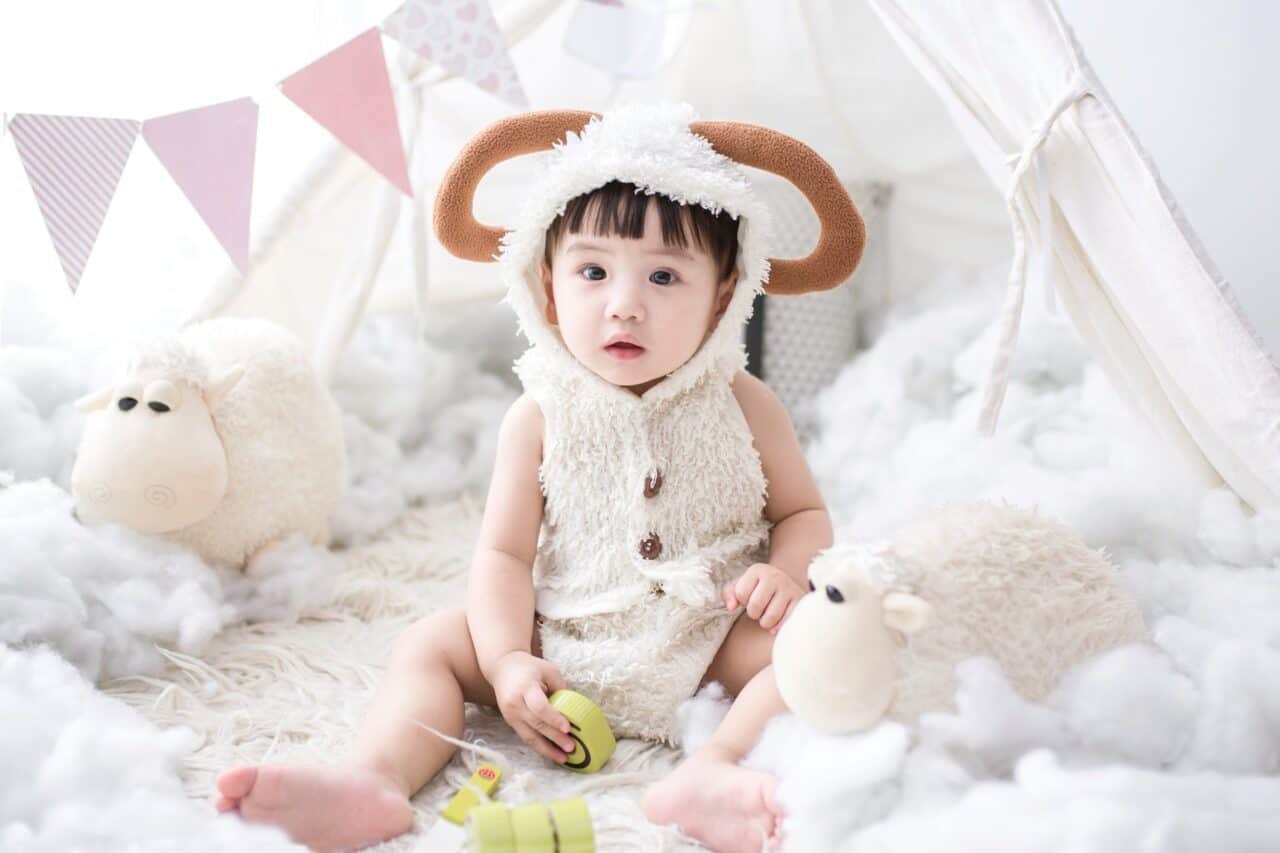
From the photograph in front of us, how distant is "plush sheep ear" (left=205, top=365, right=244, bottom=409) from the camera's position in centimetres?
130

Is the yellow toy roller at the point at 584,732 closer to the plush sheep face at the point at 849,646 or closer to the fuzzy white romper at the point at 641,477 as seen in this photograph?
the fuzzy white romper at the point at 641,477

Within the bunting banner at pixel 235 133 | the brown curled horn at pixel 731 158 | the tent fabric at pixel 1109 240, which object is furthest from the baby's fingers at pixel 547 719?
the bunting banner at pixel 235 133

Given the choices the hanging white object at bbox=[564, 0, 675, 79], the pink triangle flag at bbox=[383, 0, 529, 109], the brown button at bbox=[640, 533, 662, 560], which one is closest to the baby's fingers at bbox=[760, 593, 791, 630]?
the brown button at bbox=[640, 533, 662, 560]

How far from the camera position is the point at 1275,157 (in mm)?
1321

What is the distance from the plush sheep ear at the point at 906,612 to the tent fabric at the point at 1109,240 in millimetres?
436

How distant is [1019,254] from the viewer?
1135 mm

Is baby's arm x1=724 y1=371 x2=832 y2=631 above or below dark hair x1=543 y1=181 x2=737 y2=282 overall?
below

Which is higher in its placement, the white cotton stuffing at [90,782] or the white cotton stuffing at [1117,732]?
the white cotton stuffing at [1117,732]

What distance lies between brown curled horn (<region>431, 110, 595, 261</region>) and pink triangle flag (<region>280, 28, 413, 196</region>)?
1.12ft

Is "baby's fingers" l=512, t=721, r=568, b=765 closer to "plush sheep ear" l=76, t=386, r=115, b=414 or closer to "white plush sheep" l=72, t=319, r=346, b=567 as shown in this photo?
"white plush sheep" l=72, t=319, r=346, b=567

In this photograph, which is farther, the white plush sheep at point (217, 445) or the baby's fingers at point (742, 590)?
the white plush sheep at point (217, 445)

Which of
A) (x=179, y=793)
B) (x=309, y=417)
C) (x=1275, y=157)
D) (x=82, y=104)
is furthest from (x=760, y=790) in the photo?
(x=82, y=104)

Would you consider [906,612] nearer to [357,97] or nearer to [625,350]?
[625,350]

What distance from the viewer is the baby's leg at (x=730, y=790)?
82cm
